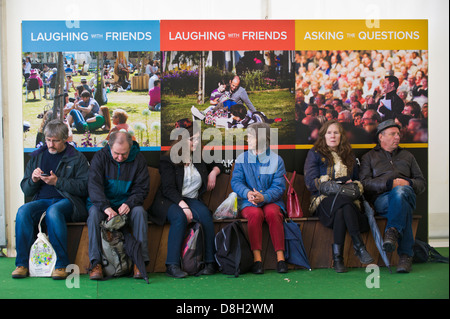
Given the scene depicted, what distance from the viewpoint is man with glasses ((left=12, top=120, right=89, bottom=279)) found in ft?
14.8

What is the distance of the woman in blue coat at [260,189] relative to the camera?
4.63 meters

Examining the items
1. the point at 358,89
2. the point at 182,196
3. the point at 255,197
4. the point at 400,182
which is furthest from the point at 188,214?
the point at 358,89

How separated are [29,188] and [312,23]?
3.19 metres

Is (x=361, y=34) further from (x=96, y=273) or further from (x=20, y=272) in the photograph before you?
(x=20, y=272)

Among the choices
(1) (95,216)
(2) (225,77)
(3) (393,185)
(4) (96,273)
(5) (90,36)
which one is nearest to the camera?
(4) (96,273)

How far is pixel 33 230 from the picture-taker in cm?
459

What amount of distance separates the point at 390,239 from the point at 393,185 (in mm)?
623

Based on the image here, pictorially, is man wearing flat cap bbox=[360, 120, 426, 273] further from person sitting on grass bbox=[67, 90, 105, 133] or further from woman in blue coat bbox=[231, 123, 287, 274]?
person sitting on grass bbox=[67, 90, 105, 133]

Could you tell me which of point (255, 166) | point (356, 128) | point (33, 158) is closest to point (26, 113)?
point (33, 158)

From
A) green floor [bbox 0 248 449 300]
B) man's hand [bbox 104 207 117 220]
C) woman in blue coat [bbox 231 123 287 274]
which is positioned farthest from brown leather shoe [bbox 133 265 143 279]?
woman in blue coat [bbox 231 123 287 274]

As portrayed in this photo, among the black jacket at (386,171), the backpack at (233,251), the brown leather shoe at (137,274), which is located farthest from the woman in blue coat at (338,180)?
the brown leather shoe at (137,274)

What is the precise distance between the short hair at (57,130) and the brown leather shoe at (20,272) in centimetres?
120

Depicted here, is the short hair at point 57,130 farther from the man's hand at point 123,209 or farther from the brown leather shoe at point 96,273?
the brown leather shoe at point 96,273

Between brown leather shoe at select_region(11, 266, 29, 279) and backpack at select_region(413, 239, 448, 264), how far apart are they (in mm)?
3548
